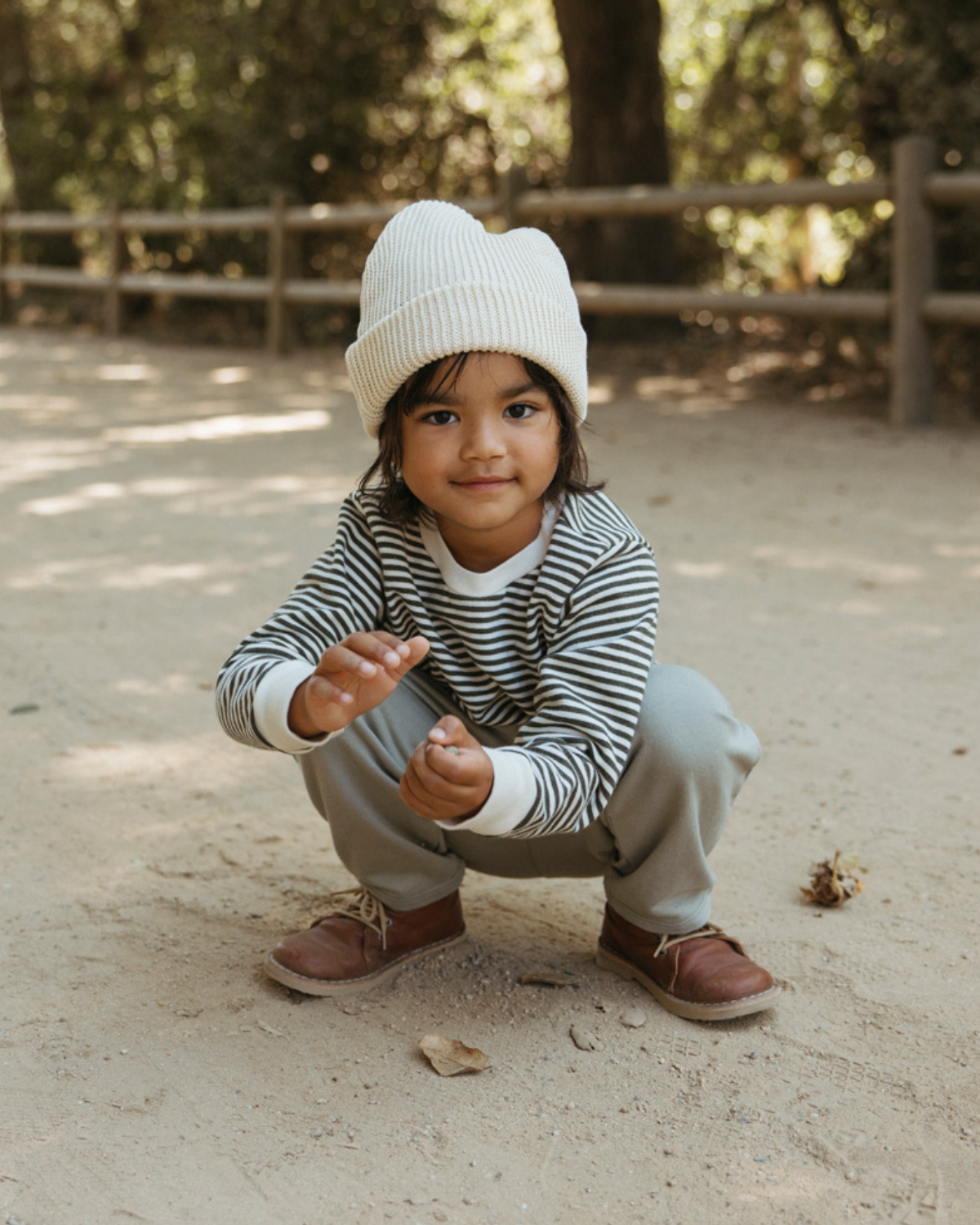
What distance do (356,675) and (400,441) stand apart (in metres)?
0.40

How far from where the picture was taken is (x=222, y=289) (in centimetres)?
1035

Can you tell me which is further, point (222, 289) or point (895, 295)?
point (222, 289)

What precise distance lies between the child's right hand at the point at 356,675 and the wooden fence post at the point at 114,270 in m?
10.7

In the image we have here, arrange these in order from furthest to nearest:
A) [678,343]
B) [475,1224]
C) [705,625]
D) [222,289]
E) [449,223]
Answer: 1. [222,289]
2. [678,343]
3. [705,625]
4. [449,223]
5. [475,1224]

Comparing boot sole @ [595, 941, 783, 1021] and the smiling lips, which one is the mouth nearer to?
the smiling lips

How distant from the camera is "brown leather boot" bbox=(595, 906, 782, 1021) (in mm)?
1806

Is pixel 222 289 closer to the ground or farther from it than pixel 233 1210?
farther from it

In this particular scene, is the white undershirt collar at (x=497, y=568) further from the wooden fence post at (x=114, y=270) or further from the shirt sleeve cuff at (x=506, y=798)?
the wooden fence post at (x=114, y=270)

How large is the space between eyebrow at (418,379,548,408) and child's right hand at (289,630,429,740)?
33cm

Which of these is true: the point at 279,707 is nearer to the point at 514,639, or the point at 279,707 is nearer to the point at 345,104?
the point at 514,639

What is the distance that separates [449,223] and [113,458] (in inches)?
169

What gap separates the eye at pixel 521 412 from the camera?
181 cm

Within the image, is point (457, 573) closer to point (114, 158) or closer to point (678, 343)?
point (678, 343)

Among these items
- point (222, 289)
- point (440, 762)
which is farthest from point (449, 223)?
point (222, 289)
